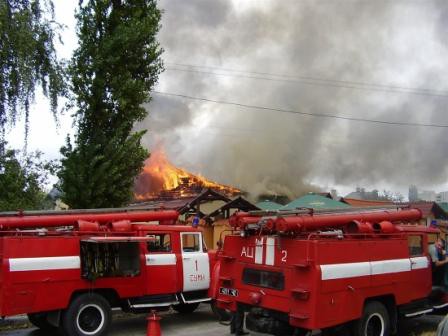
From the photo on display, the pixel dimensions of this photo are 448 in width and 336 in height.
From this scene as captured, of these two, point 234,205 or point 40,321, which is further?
point 234,205

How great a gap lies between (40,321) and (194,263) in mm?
3212

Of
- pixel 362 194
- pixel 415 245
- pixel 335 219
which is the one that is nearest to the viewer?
pixel 335 219

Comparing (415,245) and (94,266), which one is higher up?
(415,245)

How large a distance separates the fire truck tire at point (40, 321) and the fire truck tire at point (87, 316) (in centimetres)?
63

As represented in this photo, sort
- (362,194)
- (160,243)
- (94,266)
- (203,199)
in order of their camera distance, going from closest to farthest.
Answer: (94,266) → (160,243) → (203,199) → (362,194)

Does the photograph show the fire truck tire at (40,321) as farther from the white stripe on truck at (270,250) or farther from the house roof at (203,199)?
the house roof at (203,199)

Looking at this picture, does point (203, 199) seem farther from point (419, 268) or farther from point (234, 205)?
point (419, 268)

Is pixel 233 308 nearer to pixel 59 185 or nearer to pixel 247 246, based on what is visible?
pixel 247 246

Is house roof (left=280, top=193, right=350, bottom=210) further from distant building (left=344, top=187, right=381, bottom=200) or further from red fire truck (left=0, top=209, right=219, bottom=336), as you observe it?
distant building (left=344, top=187, right=381, bottom=200)

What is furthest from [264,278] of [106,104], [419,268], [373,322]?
[106,104]

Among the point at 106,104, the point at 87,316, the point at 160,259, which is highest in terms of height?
the point at 106,104

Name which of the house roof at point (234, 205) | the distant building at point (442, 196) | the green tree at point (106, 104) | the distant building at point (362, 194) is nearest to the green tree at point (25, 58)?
the green tree at point (106, 104)

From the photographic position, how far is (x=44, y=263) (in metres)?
8.17

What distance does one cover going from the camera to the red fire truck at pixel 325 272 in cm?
666
